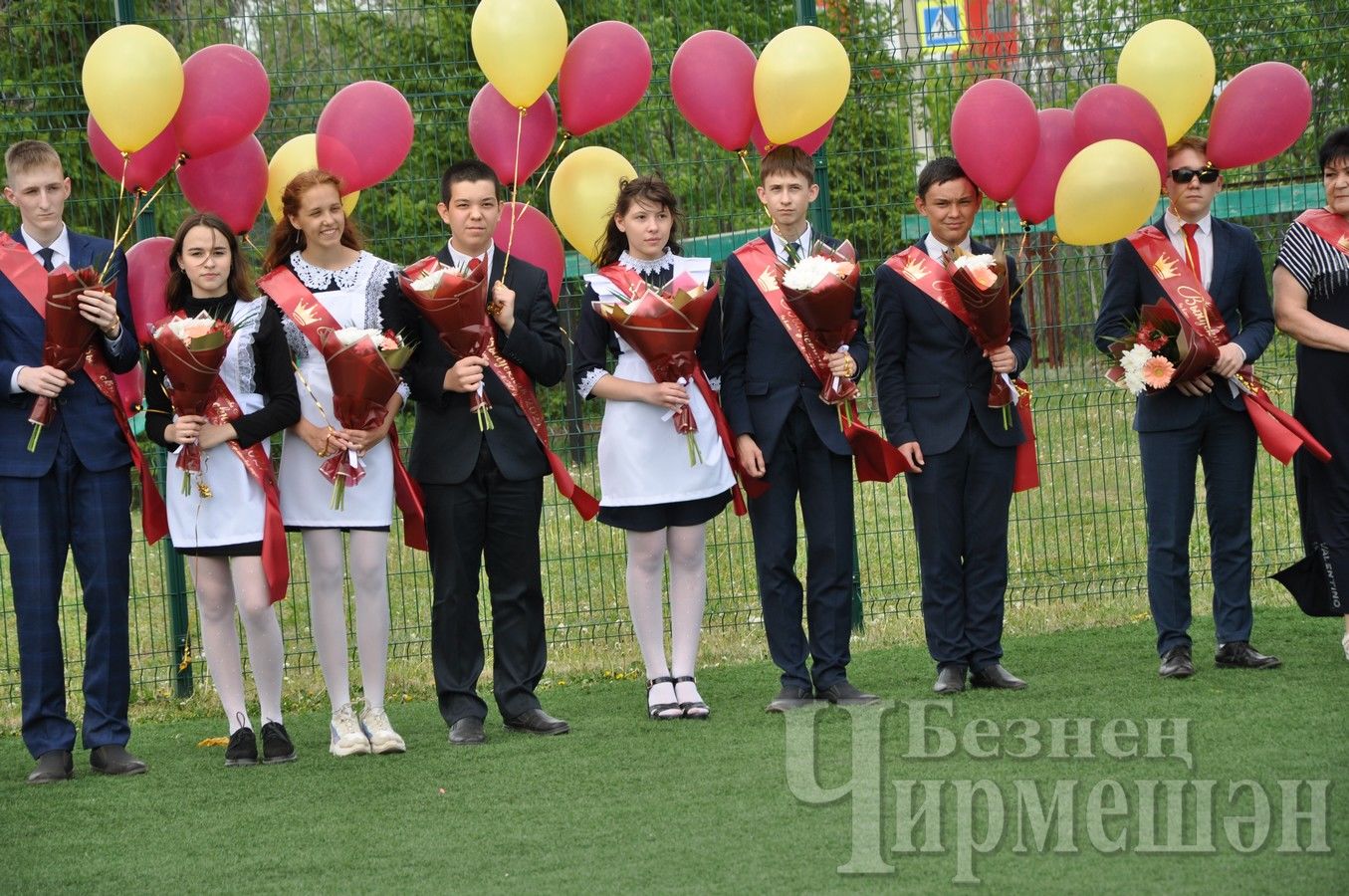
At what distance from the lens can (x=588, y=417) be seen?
6863 millimetres

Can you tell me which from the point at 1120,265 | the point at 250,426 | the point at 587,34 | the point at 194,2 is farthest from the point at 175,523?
the point at 1120,265

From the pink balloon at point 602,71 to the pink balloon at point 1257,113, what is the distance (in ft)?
6.69

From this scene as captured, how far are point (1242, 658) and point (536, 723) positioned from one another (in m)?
2.51

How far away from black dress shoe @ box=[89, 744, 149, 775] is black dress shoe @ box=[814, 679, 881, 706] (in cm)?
227

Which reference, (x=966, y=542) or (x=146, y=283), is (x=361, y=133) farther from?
(x=966, y=542)

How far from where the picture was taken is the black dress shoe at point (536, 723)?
542cm

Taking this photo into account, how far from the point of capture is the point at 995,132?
538cm

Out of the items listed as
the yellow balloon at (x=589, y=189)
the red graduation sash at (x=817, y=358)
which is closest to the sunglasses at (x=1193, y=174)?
the red graduation sash at (x=817, y=358)

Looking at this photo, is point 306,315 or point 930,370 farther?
point 930,370

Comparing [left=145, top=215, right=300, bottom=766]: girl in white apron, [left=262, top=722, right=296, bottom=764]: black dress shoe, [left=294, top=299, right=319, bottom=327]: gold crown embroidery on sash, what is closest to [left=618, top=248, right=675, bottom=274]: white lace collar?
[left=294, top=299, right=319, bottom=327]: gold crown embroidery on sash

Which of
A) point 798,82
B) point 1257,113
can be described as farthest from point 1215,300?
point 798,82

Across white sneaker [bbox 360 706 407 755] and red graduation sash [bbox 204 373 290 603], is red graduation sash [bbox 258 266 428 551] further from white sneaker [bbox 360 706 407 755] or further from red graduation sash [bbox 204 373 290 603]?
white sneaker [bbox 360 706 407 755]

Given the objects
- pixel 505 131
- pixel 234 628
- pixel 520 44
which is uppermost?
pixel 520 44

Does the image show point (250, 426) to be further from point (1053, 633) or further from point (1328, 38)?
point (1328, 38)
